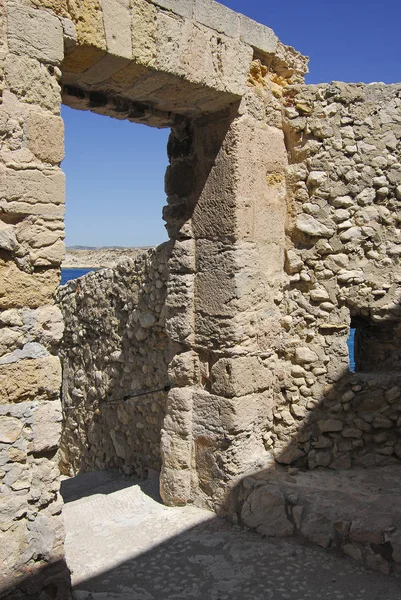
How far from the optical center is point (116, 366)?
640 cm

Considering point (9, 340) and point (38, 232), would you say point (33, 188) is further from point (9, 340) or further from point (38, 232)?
point (9, 340)

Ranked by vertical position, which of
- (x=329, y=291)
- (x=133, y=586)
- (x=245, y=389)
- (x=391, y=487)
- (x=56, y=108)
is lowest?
(x=133, y=586)

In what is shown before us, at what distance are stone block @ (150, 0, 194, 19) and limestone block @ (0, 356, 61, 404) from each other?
94.5 inches

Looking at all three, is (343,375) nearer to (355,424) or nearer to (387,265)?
(355,424)

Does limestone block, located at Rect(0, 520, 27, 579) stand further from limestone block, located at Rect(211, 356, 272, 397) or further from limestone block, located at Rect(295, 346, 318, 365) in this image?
limestone block, located at Rect(295, 346, 318, 365)

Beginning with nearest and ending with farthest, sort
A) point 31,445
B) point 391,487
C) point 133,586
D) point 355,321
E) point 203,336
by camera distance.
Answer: point 31,445, point 133,586, point 391,487, point 203,336, point 355,321

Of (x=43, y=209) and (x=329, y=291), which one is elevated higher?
(x=43, y=209)

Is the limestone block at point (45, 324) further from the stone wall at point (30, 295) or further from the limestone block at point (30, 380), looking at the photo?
the limestone block at point (30, 380)

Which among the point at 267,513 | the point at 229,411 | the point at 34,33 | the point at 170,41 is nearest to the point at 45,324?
the point at 34,33

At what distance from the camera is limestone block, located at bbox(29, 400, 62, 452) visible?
3355 millimetres

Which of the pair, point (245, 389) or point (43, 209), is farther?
point (245, 389)

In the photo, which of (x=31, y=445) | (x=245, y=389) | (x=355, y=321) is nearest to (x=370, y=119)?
(x=355, y=321)

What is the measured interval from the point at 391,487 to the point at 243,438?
3.86 ft

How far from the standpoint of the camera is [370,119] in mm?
4887
